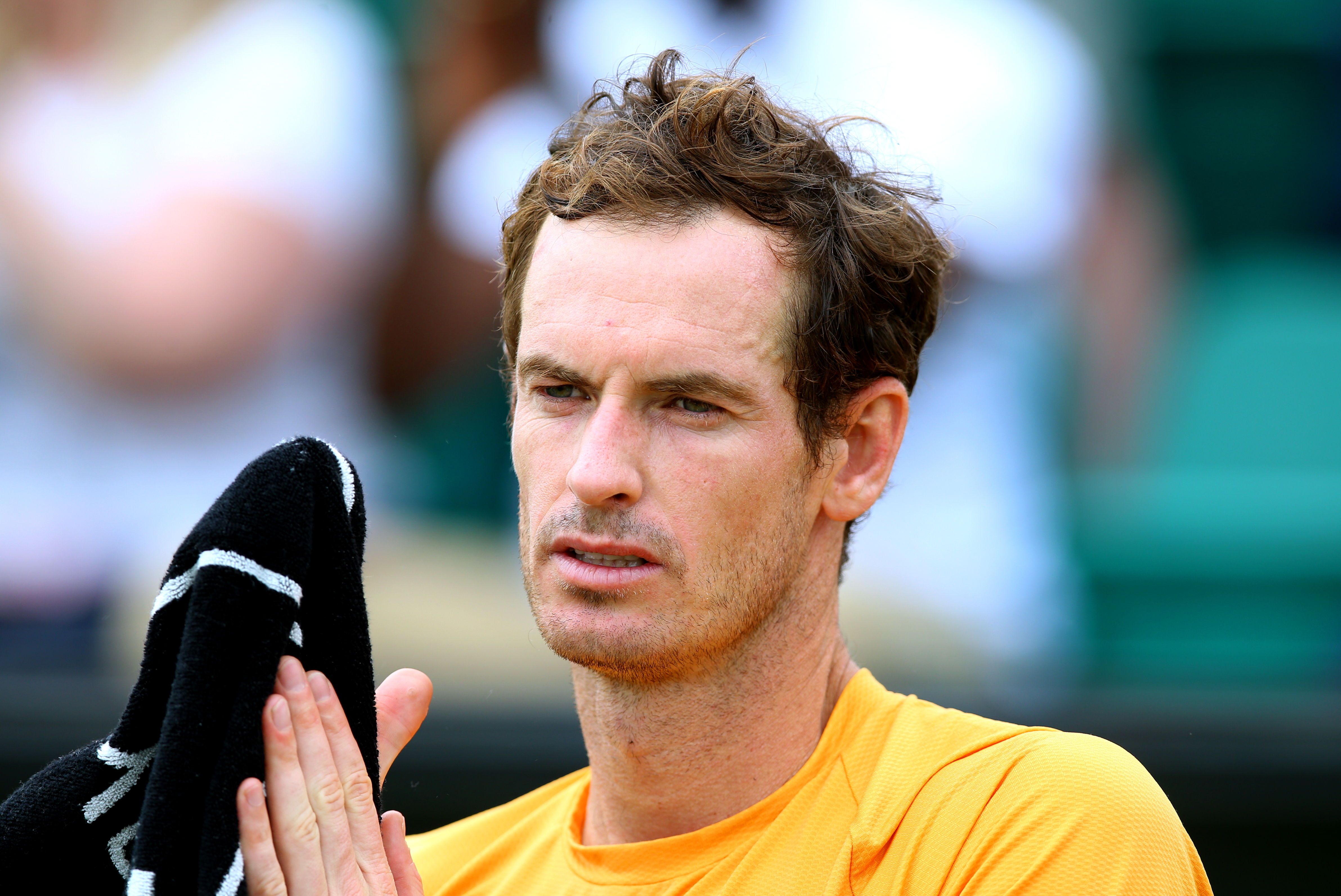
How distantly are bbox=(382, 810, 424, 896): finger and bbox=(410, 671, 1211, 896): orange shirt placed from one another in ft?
1.21

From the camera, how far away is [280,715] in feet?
6.64

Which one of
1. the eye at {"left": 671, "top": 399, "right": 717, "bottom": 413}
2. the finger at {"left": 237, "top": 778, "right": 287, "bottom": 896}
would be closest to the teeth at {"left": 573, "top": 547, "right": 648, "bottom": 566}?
the eye at {"left": 671, "top": 399, "right": 717, "bottom": 413}

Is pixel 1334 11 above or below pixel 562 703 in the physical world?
above

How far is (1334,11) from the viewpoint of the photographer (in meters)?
5.96

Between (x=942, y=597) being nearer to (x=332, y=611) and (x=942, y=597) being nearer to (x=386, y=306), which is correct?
(x=386, y=306)

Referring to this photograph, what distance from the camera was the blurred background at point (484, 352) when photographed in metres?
5.16

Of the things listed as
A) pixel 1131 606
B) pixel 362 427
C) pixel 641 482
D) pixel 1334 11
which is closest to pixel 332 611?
pixel 641 482

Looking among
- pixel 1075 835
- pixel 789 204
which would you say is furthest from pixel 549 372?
pixel 1075 835

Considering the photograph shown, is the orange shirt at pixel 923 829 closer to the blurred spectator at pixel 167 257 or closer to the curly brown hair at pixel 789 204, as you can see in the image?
the curly brown hair at pixel 789 204

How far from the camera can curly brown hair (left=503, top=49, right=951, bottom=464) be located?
8.30 ft

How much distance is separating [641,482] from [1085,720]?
3085 mm

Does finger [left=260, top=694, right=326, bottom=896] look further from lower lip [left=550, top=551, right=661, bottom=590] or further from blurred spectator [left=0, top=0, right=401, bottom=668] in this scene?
blurred spectator [left=0, top=0, right=401, bottom=668]

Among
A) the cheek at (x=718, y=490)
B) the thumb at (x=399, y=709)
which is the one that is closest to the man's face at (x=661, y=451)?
the cheek at (x=718, y=490)

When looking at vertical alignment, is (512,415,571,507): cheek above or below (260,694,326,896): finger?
above
